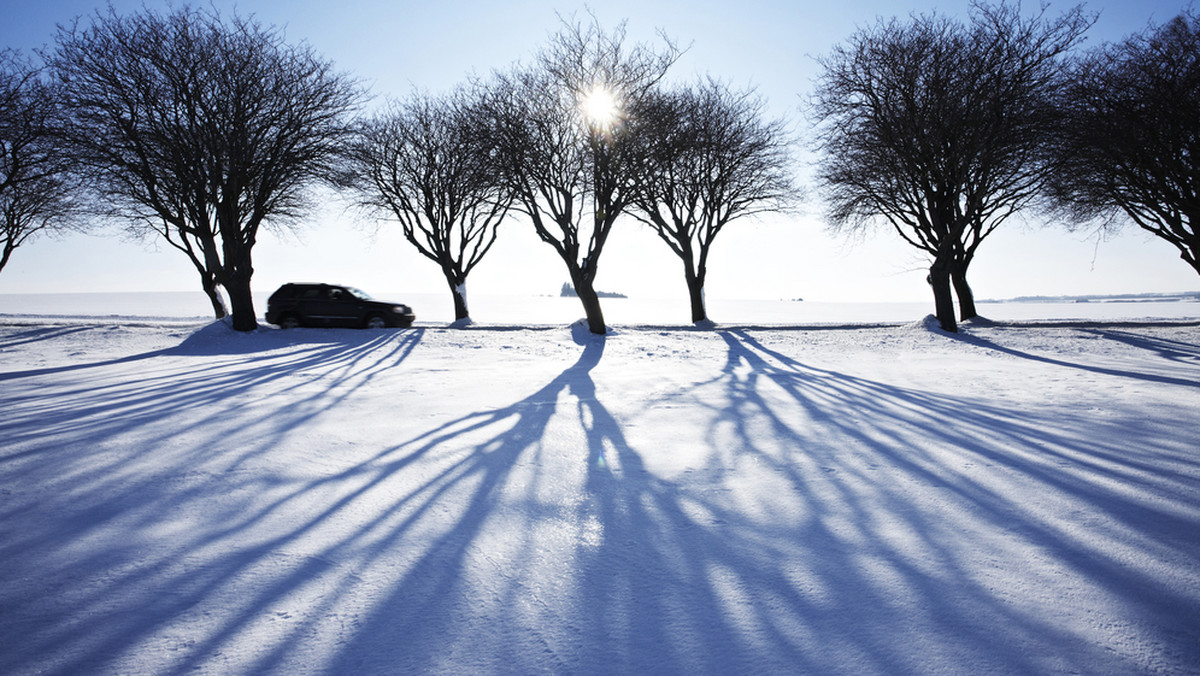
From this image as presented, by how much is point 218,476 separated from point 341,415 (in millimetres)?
2017

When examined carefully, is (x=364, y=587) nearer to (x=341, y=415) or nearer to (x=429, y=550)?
(x=429, y=550)

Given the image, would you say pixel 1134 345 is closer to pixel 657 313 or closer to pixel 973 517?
pixel 973 517

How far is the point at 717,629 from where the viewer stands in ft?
7.01

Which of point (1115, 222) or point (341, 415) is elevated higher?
point (1115, 222)

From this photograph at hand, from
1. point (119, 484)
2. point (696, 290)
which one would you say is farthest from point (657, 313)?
point (119, 484)

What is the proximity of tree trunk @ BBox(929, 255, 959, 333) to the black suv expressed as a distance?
61.6ft

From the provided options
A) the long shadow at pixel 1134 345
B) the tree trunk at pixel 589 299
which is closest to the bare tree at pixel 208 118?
the tree trunk at pixel 589 299

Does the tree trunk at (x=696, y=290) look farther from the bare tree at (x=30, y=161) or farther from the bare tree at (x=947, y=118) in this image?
the bare tree at (x=30, y=161)

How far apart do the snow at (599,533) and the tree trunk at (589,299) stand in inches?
431

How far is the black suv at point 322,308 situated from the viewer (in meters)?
18.5

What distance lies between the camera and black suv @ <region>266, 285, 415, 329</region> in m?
18.5

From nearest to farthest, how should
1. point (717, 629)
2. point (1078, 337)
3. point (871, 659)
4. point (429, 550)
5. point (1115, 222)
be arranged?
point (871, 659) < point (717, 629) < point (429, 550) < point (1078, 337) < point (1115, 222)

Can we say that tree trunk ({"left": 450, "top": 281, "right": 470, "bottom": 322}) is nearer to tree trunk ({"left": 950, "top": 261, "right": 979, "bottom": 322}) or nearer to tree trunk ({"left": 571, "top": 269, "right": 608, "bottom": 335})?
tree trunk ({"left": 571, "top": 269, "right": 608, "bottom": 335})

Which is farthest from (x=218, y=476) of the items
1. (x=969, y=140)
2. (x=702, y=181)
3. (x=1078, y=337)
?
(x=702, y=181)
